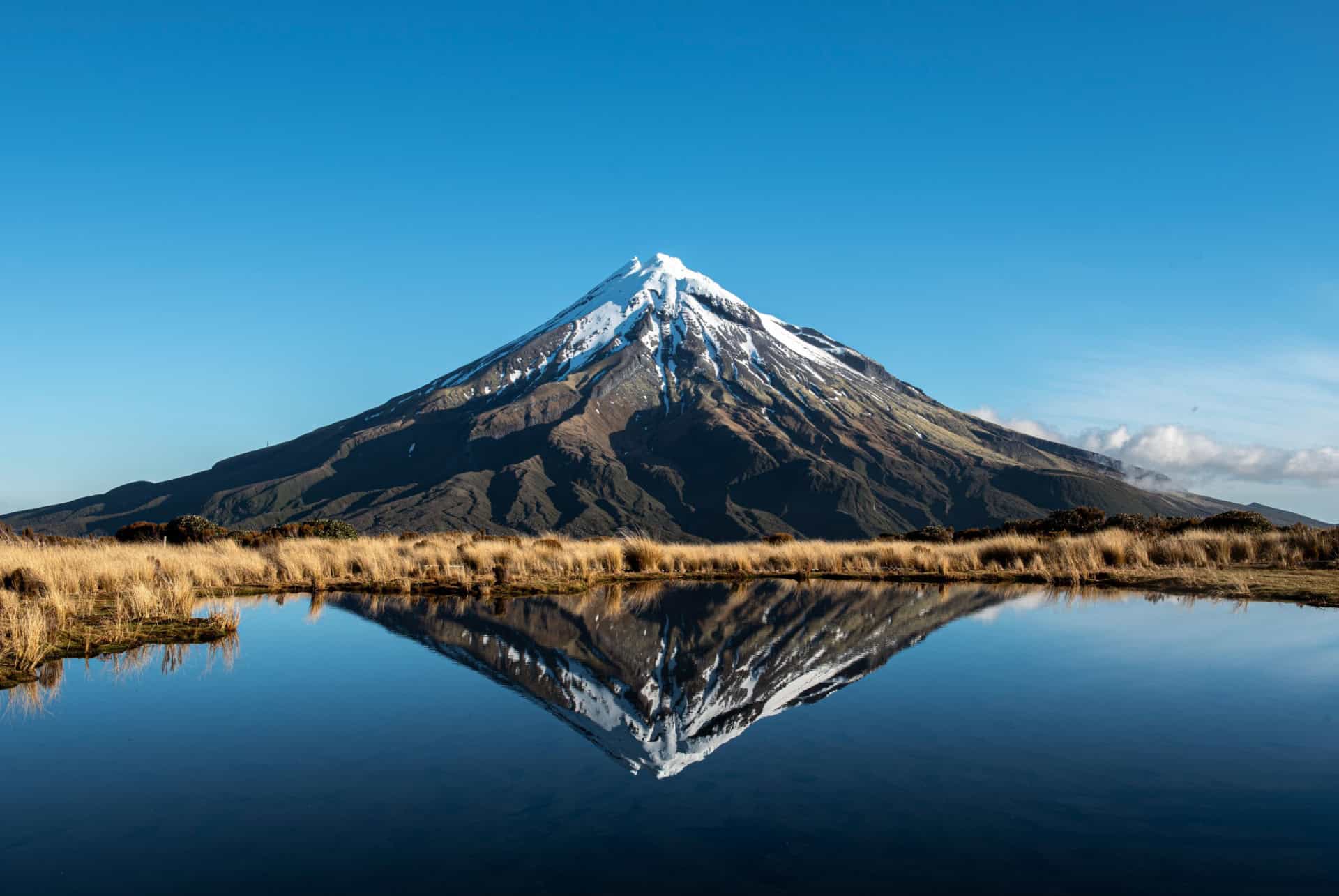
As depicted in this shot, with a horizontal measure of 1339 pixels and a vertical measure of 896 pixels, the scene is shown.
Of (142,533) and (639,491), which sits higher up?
(639,491)

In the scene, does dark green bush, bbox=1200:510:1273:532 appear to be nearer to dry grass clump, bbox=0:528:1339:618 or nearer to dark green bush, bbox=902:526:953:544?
dry grass clump, bbox=0:528:1339:618

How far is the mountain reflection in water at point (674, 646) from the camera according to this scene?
876 cm

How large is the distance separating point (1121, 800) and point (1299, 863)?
1178mm

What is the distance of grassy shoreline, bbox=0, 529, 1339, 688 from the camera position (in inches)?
576

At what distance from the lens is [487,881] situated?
510 cm

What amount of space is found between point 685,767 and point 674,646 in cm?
561

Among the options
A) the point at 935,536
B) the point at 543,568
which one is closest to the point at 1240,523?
the point at 935,536

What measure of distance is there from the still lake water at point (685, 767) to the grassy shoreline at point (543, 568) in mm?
3193

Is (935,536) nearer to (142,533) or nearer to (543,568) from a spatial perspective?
(543,568)

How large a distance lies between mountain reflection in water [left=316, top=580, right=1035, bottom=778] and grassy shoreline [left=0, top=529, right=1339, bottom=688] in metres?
2.37

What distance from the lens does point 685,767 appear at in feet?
23.9

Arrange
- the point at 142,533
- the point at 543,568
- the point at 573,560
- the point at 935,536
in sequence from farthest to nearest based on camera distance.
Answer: the point at 935,536 < the point at 142,533 < the point at 573,560 < the point at 543,568

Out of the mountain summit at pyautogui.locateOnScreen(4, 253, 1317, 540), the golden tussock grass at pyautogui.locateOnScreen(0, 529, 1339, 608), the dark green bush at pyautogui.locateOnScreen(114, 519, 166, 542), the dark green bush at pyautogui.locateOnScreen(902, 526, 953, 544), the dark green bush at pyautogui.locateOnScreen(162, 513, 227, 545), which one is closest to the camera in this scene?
the golden tussock grass at pyautogui.locateOnScreen(0, 529, 1339, 608)

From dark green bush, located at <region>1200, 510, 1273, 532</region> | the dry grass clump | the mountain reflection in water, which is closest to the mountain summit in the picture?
dark green bush, located at <region>1200, 510, 1273, 532</region>
